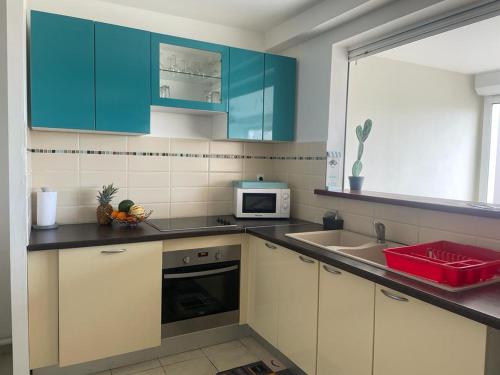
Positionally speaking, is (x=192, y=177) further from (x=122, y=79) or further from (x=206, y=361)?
(x=206, y=361)

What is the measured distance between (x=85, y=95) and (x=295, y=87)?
1.58 meters

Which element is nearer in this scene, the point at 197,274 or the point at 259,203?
the point at 197,274

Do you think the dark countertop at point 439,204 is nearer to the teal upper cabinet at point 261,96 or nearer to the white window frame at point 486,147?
the teal upper cabinet at point 261,96

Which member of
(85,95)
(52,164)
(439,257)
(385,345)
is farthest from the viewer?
(52,164)

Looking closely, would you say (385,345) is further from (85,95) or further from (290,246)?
(85,95)

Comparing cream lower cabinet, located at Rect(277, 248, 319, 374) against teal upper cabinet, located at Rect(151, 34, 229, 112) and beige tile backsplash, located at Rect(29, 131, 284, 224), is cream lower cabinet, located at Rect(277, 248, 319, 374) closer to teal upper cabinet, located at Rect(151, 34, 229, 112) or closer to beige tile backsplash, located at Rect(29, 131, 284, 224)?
beige tile backsplash, located at Rect(29, 131, 284, 224)

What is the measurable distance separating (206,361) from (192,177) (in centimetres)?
133

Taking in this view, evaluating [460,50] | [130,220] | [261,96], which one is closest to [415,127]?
[460,50]

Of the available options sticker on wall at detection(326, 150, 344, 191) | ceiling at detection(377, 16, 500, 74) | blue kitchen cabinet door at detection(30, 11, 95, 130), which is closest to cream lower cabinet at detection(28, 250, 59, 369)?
blue kitchen cabinet door at detection(30, 11, 95, 130)

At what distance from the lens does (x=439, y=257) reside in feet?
5.76

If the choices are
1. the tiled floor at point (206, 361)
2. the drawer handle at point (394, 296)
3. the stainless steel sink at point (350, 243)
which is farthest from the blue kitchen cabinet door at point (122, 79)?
the drawer handle at point (394, 296)

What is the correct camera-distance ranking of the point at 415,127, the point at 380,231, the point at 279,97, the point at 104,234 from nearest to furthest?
the point at 380,231, the point at 104,234, the point at 279,97, the point at 415,127

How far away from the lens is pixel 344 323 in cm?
176

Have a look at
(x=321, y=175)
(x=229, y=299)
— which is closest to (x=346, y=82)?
(x=321, y=175)
